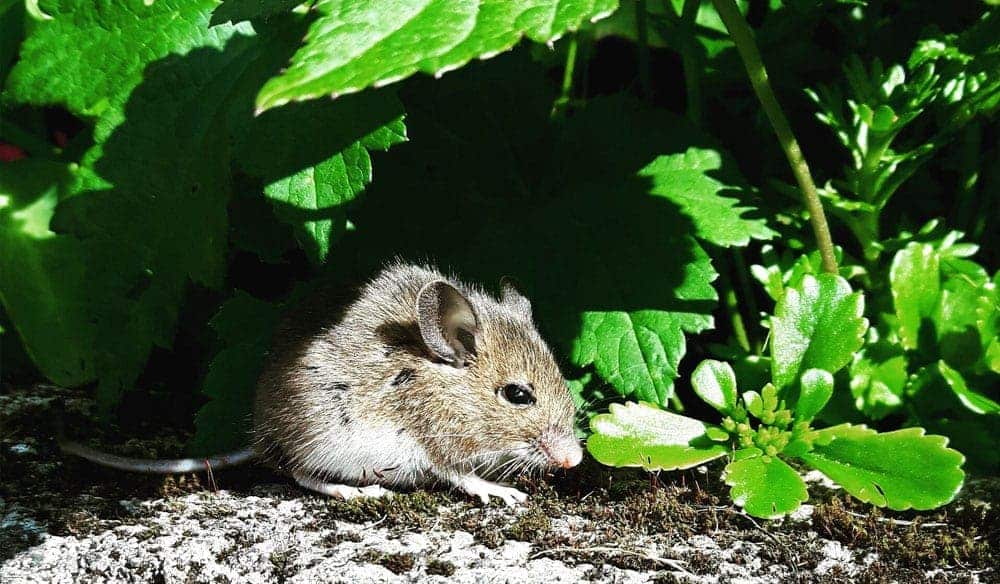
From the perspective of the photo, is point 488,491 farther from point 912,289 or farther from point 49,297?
point 49,297

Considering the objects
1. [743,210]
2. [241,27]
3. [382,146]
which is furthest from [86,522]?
[743,210]

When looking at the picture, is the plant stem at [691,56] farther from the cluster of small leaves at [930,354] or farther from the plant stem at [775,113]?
the cluster of small leaves at [930,354]

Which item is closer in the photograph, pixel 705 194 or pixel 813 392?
pixel 813 392

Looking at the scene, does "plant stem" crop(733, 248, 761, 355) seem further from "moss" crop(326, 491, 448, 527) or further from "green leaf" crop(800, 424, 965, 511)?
"moss" crop(326, 491, 448, 527)

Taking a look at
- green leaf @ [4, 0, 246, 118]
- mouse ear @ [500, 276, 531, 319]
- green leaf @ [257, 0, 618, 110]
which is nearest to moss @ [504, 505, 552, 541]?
mouse ear @ [500, 276, 531, 319]

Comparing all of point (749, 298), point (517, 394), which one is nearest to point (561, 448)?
point (517, 394)
